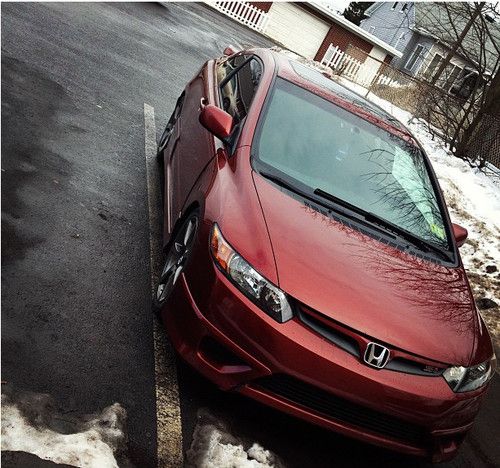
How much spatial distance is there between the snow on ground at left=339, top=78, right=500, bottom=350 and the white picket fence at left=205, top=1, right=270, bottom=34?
604 inches

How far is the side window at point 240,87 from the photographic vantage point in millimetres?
4125

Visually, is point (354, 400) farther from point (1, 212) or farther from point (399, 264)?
point (1, 212)

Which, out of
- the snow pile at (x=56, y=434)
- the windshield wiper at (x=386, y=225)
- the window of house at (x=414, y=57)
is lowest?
the snow pile at (x=56, y=434)

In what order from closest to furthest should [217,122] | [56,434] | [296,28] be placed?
[56,434] < [217,122] < [296,28]

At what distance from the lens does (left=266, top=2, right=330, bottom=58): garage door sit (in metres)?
27.6

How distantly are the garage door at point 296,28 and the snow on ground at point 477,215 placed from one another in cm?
1641

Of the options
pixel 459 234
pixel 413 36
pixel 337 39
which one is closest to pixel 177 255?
pixel 459 234

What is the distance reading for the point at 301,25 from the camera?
2859cm

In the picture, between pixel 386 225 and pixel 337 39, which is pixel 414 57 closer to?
pixel 337 39

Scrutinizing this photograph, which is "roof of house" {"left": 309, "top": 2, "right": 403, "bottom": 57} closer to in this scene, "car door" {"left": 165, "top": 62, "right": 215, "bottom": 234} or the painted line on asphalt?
"car door" {"left": 165, "top": 62, "right": 215, "bottom": 234}

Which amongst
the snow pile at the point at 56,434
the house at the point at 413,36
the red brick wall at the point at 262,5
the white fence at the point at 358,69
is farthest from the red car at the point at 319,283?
the house at the point at 413,36

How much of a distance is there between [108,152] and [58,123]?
22.2 inches

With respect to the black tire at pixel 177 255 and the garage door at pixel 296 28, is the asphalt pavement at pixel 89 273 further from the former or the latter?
the garage door at pixel 296 28

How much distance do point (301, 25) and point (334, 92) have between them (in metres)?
26.0
